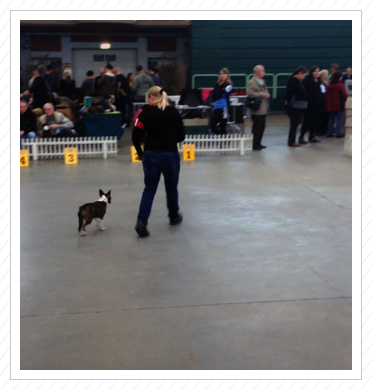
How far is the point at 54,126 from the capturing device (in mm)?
11422

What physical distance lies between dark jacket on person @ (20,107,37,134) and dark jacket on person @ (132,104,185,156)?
19.6 feet

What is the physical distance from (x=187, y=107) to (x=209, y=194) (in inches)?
227

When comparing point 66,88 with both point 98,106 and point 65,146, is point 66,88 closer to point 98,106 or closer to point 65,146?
point 98,106

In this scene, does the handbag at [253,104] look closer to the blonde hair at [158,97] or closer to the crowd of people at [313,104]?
the crowd of people at [313,104]

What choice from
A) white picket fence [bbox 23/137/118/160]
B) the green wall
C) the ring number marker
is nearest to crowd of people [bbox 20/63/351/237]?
white picket fence [bbox 23/137/118/160]

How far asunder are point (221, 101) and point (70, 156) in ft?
10.9

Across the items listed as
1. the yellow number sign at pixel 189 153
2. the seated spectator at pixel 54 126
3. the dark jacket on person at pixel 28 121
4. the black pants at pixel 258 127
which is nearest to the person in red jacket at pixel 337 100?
the black pants at pixel 258 127

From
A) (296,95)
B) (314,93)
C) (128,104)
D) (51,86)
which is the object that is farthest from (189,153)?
(128,104)

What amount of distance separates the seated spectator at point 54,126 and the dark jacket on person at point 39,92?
1351 mm

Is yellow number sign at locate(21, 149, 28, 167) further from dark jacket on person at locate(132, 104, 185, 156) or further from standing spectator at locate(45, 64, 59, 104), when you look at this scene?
dark jacket on person at locate(132, 104, 185, 156)

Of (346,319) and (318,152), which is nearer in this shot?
(346,319)

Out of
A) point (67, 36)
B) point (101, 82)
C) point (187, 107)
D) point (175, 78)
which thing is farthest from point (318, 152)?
point (67, 36)

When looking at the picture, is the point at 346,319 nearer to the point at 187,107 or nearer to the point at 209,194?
the point at 209,194

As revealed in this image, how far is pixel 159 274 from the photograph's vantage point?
4941mm
